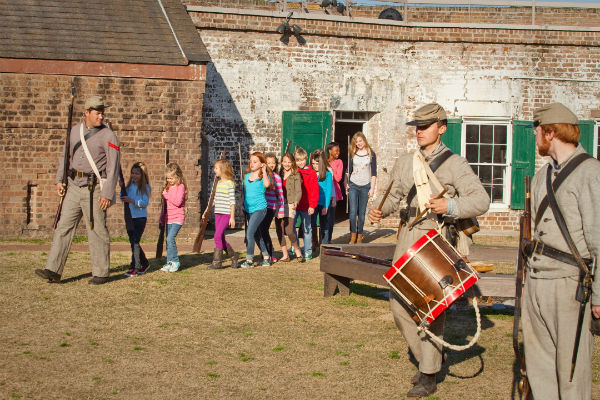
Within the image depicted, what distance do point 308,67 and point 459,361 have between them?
11.3 meters

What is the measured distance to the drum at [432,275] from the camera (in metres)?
4.98

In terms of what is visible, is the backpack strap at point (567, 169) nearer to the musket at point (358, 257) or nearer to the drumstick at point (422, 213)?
the drumstick at point (422, 213)

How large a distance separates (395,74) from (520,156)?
11.1 ft

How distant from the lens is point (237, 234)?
598 inches

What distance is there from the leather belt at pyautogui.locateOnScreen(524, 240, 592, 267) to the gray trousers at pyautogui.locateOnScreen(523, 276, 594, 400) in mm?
114

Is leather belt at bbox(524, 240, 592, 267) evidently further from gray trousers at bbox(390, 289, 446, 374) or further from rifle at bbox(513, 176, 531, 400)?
gray trousers at bbox(390, 289, 446, 374)

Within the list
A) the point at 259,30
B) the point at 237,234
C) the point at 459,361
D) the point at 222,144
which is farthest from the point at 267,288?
the point at 259,30

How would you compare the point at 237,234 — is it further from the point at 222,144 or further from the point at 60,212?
the point at 60,212

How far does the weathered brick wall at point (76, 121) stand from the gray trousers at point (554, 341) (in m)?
10.5

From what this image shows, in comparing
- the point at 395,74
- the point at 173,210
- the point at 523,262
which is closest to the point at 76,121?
the point at 173,210

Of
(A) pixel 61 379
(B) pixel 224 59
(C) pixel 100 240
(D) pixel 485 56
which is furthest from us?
(D) pixel 485 56

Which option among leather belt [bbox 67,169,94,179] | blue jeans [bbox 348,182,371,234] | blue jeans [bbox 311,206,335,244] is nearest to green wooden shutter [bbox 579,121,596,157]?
blue jeans [bbox 348,182,371,234]

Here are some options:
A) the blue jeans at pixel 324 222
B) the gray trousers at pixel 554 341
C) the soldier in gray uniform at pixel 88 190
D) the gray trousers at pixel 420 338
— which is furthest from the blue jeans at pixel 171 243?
the gray trousers at pixel 554 341

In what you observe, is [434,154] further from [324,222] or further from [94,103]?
[324,222]
